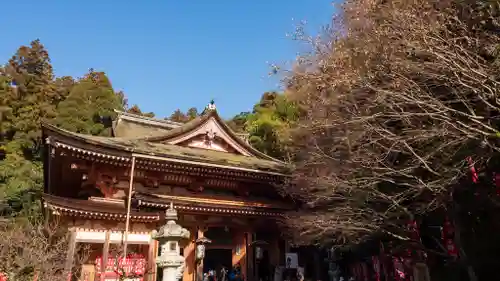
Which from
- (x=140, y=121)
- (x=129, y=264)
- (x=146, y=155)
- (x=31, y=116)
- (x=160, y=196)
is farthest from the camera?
(x=31, y=116)

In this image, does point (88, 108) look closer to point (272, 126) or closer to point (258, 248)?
point (272, 126)

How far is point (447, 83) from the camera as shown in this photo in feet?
23.4

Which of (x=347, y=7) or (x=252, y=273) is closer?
(x=347, y=7)

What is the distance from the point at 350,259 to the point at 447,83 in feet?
31.1

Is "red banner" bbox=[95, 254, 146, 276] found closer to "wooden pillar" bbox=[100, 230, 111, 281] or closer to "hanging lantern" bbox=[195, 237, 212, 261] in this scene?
"wooden pillar" bbox=[100, 230, 111, 281]

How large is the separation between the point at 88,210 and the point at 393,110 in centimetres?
821

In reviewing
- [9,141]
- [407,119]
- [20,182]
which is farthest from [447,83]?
[9,141]

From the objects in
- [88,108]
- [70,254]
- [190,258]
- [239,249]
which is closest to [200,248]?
[190,258]

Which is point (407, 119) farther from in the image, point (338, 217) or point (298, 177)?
point (298, 177)

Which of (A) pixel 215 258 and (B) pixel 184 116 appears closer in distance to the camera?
(A) pixel 215 258

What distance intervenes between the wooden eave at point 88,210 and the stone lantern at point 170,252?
12.2 feet

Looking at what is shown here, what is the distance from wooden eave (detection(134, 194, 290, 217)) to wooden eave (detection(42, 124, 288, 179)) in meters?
1.06

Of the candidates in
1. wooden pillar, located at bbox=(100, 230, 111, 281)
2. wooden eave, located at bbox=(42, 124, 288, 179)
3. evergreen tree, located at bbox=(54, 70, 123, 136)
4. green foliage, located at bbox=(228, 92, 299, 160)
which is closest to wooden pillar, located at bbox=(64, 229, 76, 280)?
wooden pillar, located at bbox=(100, 230, 111, 281)

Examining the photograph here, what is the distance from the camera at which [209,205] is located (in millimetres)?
12641
